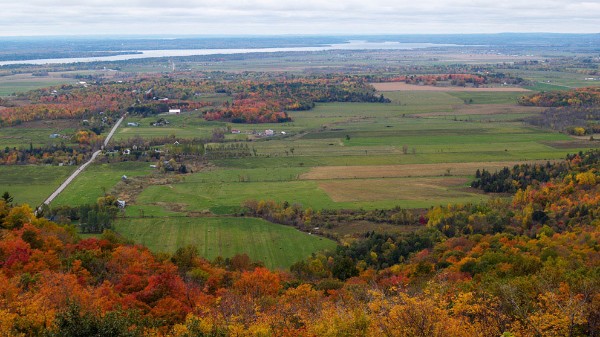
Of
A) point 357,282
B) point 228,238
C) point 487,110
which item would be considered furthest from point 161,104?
point 357,282

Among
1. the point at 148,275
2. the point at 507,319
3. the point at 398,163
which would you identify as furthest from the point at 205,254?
the point at 398,163

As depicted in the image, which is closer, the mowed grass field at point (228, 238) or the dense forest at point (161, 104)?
the mowed grass field at point (228, 238)

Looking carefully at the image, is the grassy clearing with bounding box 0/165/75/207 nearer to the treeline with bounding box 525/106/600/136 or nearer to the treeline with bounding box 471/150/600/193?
the treeline with bounding box 471/150/600/193

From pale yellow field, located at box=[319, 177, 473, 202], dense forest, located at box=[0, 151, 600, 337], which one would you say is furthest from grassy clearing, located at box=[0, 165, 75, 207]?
pale yellow field, located at box=[319, 177, 473, 202]

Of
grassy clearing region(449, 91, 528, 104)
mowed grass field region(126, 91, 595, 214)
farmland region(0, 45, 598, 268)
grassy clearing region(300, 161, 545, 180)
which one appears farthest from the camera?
grassy clearing region(449, 91, 528, 104)

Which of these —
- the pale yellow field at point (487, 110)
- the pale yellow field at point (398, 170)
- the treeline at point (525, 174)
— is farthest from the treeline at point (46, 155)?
the pale yellow field at point (487, 110)

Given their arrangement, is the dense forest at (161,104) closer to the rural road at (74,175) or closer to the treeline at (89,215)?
the rural road at (74,175)

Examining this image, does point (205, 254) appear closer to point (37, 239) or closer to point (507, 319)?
point (37, 239)

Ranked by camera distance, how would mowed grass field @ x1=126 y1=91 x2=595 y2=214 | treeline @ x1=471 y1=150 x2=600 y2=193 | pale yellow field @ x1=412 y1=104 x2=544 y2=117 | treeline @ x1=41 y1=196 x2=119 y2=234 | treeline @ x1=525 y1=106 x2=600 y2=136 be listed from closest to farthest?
treeline @ x1=41 y1=196 x2=119 y2=234 → mowed grass field @ x1=126 y1=91 x2=595 y2=214 → treeline @ x1=471 y1=150 x2=600 y2=193 → treeline @ x1=525 y1=106 x2=600 y2=136 → pale yellow field @ x1=412 y1=104 x2=544 y2=117
